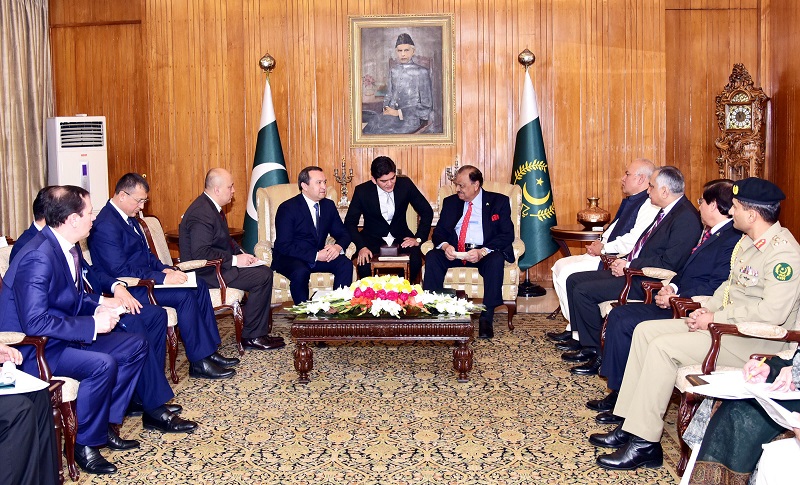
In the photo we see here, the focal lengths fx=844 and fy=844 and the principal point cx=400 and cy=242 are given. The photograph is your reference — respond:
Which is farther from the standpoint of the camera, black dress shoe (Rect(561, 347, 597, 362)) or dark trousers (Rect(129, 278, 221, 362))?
black dress shoe (Rect(561, 347, 597, 362))

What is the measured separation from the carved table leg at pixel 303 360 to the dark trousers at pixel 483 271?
1661mm

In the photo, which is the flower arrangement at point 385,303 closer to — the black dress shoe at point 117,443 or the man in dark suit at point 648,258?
the man in dark suit at point 648,258

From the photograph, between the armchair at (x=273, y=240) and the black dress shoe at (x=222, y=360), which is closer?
the black dress shoe at (x=222, y=360)

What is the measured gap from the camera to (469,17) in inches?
351

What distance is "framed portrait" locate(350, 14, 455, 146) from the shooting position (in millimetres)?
8930

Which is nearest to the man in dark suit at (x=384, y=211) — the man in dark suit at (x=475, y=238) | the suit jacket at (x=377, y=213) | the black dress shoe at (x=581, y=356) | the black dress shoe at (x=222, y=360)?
the suit jacket at (x=377, y=213)

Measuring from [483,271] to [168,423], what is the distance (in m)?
3.14

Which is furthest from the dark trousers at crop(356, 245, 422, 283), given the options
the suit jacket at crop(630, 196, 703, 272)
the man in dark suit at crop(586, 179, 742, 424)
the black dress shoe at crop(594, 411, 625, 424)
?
the black dress shoe at crop(594, 411, 625, 424)

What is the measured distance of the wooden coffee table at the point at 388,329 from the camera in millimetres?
5508

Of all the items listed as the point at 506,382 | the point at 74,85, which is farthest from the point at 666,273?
the point at 74,85

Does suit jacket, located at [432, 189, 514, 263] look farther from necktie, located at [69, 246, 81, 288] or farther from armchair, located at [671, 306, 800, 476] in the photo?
necktie, located at [69, 246, 81, 288]

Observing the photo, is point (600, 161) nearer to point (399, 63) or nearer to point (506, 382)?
point (399, 63)

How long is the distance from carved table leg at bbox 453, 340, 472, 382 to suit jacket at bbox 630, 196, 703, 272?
130cm

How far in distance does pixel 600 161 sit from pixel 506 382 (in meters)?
4.08
